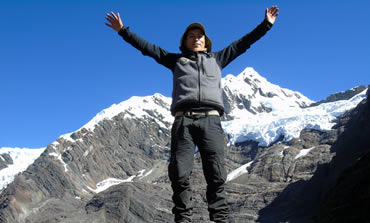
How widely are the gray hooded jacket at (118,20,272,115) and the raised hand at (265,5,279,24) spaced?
0.09 m

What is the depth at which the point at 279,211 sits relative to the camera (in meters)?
186

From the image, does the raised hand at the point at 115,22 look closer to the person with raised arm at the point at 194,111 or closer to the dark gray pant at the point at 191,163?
the person with raised arm at the point at 194,111

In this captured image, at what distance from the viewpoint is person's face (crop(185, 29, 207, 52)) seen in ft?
24.5

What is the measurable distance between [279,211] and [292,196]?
9383mm

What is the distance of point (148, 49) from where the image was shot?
754 cm

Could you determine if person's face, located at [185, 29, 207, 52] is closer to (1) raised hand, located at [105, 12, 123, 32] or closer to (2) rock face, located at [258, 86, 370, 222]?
(1) raised hand, located at [105, 12, 123, 32]

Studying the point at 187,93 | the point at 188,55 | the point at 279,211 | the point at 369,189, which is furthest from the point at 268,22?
the point at 279,211

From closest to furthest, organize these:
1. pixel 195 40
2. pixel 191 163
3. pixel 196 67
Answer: pixel 191 163 → pixel 196 67 → pixel 195 40

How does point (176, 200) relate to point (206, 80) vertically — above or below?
below

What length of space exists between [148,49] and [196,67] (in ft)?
2.97

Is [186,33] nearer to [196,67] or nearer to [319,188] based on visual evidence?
[196,67]

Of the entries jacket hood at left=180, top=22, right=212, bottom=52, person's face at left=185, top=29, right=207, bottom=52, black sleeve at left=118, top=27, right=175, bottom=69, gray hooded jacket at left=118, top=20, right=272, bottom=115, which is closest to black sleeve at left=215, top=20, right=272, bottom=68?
gray hooded jacket at left=118, top=20, right=272, bottom=115

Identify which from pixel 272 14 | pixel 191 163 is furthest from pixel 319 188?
pixel 191 163

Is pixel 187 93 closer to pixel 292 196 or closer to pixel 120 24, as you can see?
pixel 120 24
